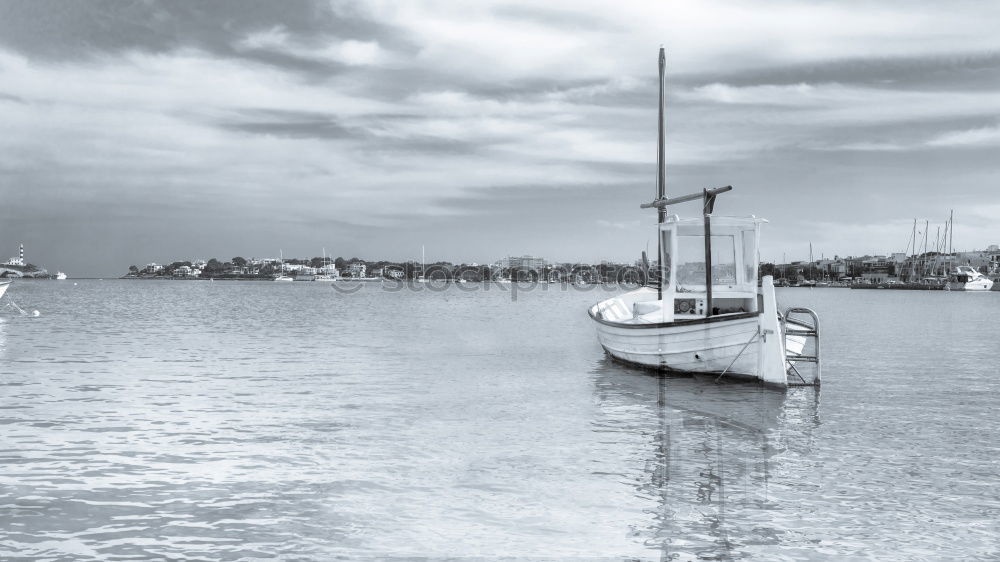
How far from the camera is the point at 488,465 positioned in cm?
1393

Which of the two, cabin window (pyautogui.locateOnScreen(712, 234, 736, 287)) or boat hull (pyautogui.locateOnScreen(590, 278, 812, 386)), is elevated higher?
cabin window (pyautogui.locateOnScreen(712, 234, 736, 287))

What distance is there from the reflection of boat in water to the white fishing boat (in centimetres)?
68

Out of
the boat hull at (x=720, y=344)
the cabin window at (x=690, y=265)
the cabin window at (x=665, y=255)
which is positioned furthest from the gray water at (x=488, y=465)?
the cabin window at (x=665, y=255)

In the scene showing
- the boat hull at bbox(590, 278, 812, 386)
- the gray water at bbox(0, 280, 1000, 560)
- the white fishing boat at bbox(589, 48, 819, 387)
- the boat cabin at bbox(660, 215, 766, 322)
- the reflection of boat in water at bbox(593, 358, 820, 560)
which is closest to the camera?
the gray water at bbox(0, 280, 1000, 560)

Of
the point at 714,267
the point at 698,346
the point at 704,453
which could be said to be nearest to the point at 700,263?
the point at 714,267

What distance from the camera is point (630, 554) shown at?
366 inches

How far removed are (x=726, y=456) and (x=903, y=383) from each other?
15.8 metres

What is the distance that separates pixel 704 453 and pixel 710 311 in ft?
37.7

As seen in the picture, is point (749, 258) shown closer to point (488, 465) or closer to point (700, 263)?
point (700, 263)

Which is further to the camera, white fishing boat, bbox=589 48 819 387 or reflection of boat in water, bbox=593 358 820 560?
white fishing boat, bbox=589 48 819 387

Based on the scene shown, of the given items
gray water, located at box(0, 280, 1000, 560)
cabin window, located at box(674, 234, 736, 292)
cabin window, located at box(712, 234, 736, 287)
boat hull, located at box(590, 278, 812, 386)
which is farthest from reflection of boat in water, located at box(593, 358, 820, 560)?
cabin window, located at box(712, 234, 736, 287)

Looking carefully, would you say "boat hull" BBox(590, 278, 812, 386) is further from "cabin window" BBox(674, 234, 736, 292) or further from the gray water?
"cabin window" BBox(674, 234, 736, 292)

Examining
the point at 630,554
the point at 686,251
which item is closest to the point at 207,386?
the point at 686,251

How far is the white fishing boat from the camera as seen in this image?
24000 millimetres
